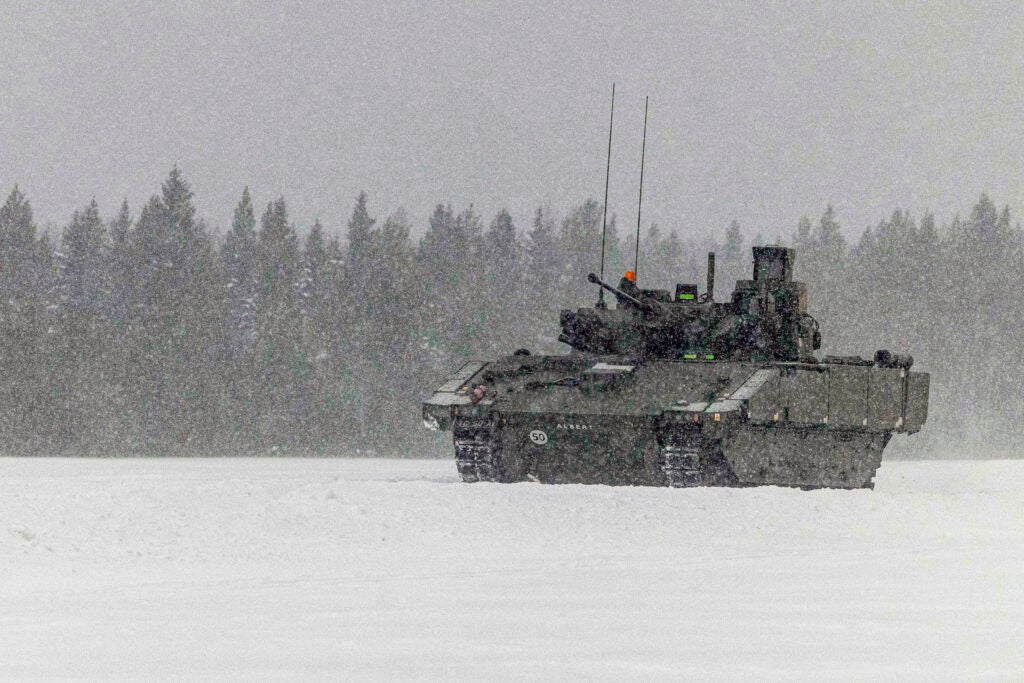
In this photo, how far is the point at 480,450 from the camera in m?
21.9

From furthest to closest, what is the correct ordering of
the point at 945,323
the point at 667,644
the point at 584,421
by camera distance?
the point at 945,323, the point at 584,421, the point at 667,644

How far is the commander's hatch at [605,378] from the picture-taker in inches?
853

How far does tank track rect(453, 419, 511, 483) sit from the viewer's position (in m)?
21.8

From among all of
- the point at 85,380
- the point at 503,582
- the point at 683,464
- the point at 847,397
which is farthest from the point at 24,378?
the point at 503,582

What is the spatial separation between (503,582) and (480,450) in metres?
10.2

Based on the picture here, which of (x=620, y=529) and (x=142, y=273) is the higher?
(x=142, y=273)

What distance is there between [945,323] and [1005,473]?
229ft

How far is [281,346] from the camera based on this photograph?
6981 cm

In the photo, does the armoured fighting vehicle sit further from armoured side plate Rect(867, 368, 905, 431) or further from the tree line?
the tree line

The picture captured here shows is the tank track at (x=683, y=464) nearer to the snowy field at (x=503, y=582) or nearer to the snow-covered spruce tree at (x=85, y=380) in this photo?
the snowy field at (x=503, y=582)

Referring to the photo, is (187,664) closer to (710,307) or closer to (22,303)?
(710,307)

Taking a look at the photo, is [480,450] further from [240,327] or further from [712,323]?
[240,327]

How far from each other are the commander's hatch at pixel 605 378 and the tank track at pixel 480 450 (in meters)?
1.21

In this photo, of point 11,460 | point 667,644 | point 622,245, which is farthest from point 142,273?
point 622,245
